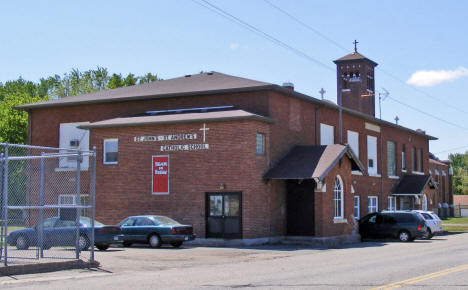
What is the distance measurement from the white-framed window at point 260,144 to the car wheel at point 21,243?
1137 centimetres

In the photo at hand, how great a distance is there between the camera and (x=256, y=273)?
1620 centimetres

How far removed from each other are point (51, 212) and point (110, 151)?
492 centimetres

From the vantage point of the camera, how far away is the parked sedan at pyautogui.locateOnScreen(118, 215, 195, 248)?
25734 mm

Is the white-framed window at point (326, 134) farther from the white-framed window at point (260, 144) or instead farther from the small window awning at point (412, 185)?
the small window awning at point (412, 185)

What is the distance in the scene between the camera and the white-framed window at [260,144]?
2914 cm

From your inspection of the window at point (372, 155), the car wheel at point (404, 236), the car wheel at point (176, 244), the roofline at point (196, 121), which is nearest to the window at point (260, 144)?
the roofline at point (196, 121)

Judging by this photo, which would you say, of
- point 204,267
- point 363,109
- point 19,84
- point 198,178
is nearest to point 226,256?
point 204,267

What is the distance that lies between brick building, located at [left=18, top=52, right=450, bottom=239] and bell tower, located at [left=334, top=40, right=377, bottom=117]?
944 inches

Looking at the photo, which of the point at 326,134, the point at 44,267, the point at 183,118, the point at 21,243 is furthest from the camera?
the point at 326,134

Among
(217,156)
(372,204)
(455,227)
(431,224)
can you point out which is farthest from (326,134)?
(455,227)

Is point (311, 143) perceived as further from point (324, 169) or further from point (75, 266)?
point (75, 266)

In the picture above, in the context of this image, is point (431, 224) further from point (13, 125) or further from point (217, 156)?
point (13, 125)

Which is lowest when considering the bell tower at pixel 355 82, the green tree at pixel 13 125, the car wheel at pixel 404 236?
the car wheel at pixel 404 236

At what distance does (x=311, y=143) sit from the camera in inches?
1367
